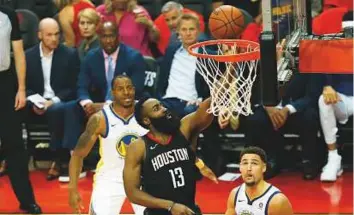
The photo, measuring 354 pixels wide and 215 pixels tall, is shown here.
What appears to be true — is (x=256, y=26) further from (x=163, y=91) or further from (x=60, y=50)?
(x=60, y=50)

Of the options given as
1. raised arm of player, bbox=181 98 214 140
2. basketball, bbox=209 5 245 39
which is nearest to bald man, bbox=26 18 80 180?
basketball, bbox=209 5 245 39

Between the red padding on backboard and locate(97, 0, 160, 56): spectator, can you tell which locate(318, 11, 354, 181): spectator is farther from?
the red padding on backboard

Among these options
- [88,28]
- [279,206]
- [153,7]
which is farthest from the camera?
[153,7]

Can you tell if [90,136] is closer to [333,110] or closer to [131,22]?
[333,110]

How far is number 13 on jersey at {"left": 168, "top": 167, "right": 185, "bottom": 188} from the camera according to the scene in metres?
5.85

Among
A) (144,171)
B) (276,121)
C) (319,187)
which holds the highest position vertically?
(144,171)

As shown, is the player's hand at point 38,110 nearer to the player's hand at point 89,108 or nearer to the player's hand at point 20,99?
the player's hand at point 89,108

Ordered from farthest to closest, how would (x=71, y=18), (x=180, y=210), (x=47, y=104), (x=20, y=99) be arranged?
(x=71, y=18)
(x=47, y=104)
(x=20, y=99)
(x=180, y=210)

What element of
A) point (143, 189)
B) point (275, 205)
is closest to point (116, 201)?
point (143, 189)

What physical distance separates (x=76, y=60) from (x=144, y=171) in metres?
3.76

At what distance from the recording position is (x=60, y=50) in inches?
370

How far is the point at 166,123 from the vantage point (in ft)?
19.3

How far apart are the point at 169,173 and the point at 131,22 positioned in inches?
160

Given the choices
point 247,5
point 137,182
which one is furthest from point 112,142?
point 247,5
